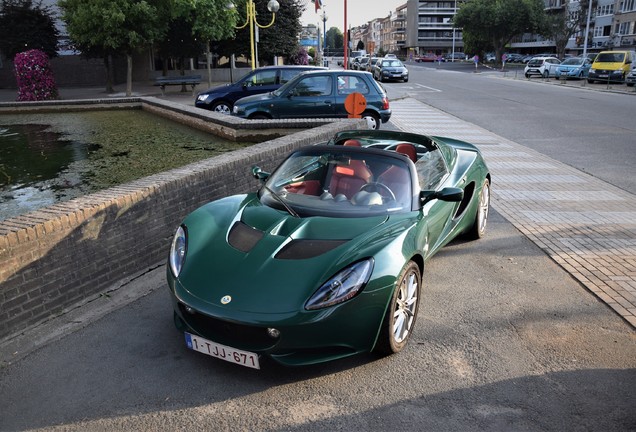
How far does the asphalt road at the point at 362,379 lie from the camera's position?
10.5ft

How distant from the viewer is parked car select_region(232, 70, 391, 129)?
13.3 metres

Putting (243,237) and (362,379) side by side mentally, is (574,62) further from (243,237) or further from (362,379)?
(362,379)

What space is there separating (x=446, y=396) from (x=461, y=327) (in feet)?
3.29

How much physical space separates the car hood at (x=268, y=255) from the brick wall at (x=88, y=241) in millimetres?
959

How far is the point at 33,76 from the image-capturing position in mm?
21141

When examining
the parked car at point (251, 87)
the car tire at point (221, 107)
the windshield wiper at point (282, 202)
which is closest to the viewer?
the windshield wiper at point (282, 202)

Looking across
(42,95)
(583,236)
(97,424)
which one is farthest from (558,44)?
(97,424)

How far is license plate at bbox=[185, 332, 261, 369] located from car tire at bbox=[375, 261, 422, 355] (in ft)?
2.86

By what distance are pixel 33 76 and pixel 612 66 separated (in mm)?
33987

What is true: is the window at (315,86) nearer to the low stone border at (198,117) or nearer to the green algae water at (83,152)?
the low stone border at (198,117)

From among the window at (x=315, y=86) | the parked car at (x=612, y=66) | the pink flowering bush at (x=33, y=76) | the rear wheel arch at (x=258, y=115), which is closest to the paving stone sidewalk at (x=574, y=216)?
the window at (x=315, y=86)

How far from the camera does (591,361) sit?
385 cm

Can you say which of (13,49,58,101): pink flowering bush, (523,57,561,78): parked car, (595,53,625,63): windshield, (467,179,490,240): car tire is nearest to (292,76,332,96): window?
(467,179,490,240): car tire

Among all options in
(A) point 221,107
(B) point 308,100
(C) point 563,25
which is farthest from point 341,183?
(C) point 563,25
